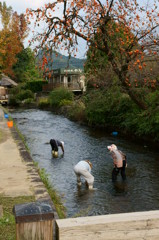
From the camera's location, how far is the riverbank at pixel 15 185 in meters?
6.22

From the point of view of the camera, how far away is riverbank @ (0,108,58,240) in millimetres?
6223

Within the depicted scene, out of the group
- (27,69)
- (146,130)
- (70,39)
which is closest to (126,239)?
(70,39)

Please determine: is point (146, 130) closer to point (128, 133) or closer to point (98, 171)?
point (128, 133)

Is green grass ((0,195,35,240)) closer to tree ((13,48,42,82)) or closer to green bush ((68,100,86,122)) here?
green bush ((68,100,86,122))

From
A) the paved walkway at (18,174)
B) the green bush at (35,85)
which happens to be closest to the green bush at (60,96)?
the green bush at (35,85)

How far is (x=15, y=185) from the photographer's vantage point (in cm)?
886

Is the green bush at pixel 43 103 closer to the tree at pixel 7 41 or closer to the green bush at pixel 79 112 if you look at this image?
the tree at pixel 7 41

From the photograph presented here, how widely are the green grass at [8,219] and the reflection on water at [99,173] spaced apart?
1.47m

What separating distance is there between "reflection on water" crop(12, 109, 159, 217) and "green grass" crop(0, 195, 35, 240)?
57.8 inches

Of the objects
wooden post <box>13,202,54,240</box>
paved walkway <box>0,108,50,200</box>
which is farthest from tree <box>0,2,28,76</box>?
wooden post <box>13,202,54,240</box>

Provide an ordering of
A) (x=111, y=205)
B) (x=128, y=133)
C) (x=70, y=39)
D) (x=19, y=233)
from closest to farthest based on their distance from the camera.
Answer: (x=19, y=233) < (x=111, y=205) < (x=70, y=39) < (x=128, y=133)

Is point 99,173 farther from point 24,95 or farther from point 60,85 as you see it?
point 24,95

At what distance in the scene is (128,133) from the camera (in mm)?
21719

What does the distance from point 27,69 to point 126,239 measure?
67005 millimetres
